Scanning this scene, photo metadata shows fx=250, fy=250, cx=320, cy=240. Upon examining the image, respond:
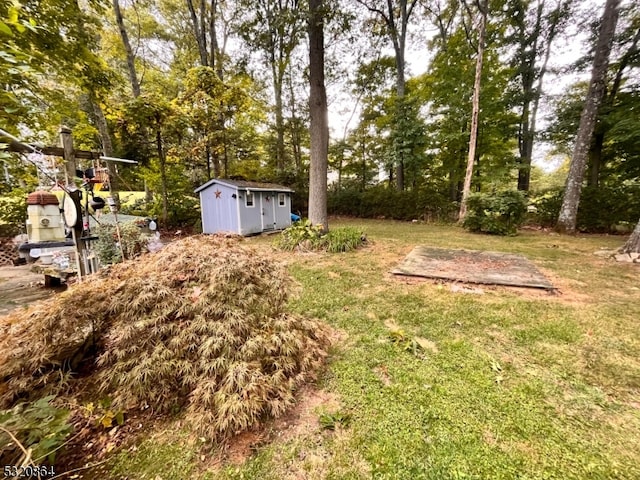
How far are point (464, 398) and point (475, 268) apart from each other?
3.20 metres

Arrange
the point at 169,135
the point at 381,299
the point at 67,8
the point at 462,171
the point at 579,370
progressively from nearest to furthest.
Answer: the point at 579,370
the point at 381,299
the point at 67,8
the point at 169,135
the point at 462,171

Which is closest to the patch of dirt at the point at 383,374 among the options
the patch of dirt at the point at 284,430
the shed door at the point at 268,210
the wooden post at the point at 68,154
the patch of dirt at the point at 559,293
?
the patch of dirt at the point at 284,430

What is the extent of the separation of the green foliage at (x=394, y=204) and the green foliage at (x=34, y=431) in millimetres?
→ 12024

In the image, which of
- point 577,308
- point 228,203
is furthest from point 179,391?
point 228,203

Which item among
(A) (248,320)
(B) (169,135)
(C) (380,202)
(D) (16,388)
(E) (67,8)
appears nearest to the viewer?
(D) (16,388)

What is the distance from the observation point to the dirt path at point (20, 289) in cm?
307

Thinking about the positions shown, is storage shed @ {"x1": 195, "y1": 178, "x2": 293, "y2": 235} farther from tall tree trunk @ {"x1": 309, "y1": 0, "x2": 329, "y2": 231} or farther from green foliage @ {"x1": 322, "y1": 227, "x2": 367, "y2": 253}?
green foliage @ {"x1": 322, "y1": 227, "x2": 367, "y2": 253}

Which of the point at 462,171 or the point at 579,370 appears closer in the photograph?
the point at 579,370

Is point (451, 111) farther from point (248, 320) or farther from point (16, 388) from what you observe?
point (16, 388)

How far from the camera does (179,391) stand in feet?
5.36

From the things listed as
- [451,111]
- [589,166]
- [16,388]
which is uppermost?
[451,111]

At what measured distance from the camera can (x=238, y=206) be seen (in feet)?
27.7

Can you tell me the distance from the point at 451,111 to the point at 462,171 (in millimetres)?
2589

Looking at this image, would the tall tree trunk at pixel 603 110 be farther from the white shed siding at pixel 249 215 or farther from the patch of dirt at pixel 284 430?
the patch of dirt at pixel 284 430
